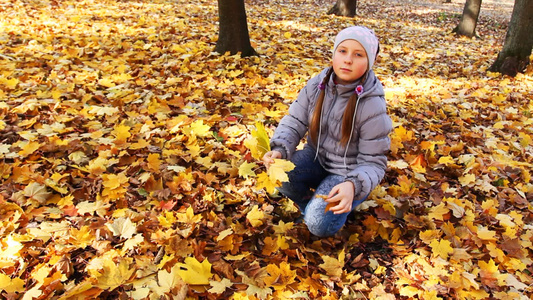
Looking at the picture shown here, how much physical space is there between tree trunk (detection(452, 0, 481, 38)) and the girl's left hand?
889 cm

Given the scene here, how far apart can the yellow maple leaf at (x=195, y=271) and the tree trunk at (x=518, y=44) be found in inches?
226

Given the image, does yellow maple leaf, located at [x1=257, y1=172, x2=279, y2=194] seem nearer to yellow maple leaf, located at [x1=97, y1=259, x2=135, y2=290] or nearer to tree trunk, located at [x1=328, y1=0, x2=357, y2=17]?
yellow maple leaf, located at [x1=97, y1=259, x2=135, y2=290]

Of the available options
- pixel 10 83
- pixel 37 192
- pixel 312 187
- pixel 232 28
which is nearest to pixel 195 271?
pixel 312 187

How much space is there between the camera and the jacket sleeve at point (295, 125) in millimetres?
2047

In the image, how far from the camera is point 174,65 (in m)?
4.27

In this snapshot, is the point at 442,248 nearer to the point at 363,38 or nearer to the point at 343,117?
the point at 343,117

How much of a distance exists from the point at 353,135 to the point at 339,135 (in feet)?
0.26

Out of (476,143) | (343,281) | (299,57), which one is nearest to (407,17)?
(299,57)

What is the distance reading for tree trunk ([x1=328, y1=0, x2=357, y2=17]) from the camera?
9086mm

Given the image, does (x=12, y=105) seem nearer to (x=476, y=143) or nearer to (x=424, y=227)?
(x=424, y=227)

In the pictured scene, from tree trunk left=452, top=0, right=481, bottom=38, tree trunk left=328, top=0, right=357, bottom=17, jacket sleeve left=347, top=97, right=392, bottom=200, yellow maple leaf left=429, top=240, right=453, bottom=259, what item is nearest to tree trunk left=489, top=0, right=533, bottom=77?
tree trunk left=452, top=0, right=481, bottom=38

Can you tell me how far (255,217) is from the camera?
2.19 metres

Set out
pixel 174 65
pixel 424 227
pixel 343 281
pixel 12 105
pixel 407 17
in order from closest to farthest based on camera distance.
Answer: pixel 343 281
pixel 424 227
pixel 12 105
pixel 174 65
pixel 407 17

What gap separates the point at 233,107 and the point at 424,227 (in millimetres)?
2079
